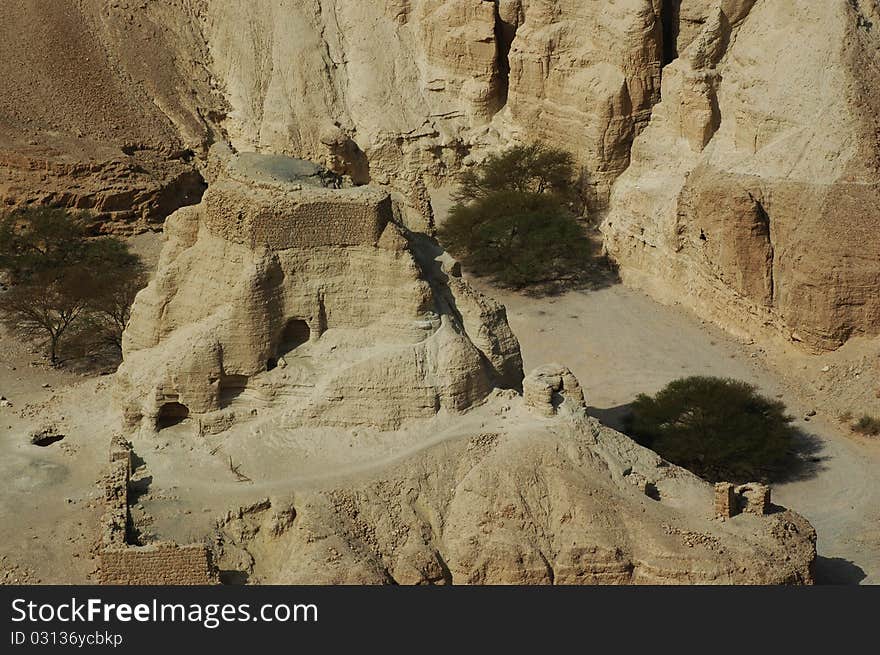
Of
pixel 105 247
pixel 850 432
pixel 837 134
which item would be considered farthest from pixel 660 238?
pixel 105 247

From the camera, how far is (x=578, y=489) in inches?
1036

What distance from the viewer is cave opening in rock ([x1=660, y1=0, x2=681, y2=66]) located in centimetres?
4728

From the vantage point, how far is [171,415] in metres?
28.2

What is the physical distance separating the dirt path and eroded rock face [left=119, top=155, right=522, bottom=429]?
7.95m

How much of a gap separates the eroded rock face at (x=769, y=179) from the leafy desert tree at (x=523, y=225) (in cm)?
157

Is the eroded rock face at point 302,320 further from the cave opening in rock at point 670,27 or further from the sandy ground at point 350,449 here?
the cave opening in rock at point 670,27

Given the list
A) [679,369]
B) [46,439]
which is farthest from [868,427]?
[46,439]

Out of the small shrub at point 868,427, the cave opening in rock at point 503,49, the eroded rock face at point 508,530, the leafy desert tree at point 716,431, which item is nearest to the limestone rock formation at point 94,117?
the cave opening in rock at point 503,49

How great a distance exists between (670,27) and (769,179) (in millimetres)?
10399

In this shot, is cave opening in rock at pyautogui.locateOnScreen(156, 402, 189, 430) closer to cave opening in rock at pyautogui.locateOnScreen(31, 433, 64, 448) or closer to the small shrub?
cave opening in rock at pyautogui.locateOnScreen(31, 433, 64, 448)

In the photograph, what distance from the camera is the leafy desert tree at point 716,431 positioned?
33031 mm

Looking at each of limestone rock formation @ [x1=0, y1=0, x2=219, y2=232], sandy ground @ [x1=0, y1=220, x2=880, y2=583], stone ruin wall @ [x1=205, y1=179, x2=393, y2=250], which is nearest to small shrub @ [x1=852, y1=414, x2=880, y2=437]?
sandy ground @ [x1=0, y1=220, x2=880, y2=583]

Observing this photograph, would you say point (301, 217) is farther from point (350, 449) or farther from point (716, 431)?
point (716, 431)

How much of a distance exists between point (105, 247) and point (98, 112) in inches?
330
